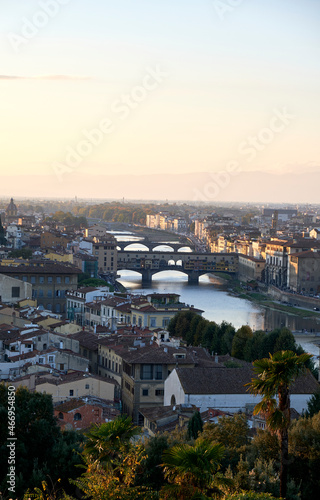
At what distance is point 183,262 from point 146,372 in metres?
25.7

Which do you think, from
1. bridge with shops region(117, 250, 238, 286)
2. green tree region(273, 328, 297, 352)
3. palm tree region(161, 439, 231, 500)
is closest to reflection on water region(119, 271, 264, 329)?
bridge with shops region(117, 250, 238, 286)

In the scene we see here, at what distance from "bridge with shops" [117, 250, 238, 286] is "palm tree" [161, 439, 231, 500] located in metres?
29.6

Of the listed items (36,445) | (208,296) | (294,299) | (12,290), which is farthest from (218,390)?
(294,299)

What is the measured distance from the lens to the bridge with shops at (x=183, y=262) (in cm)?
3431

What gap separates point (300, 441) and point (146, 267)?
1108 inches

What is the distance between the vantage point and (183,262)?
35312 mm

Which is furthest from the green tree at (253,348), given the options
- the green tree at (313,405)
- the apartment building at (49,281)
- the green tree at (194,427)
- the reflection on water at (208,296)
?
the apartment building at (49,281)

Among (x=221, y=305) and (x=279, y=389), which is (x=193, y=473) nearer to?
(x=279, y=389)

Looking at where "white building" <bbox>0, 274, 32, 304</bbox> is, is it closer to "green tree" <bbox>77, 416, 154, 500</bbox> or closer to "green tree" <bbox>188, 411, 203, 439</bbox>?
"green tree" <bbox>188, 411, 203, 439</bbox>

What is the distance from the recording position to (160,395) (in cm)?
960

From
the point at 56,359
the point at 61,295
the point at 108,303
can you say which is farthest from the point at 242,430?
the point at 61,295

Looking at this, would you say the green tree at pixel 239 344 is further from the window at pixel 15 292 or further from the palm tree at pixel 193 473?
the palm tree at pixel 193 473

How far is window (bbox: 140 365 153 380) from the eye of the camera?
9672mm

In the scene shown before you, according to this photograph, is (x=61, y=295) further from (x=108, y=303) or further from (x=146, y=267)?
(x=146, y=267)
